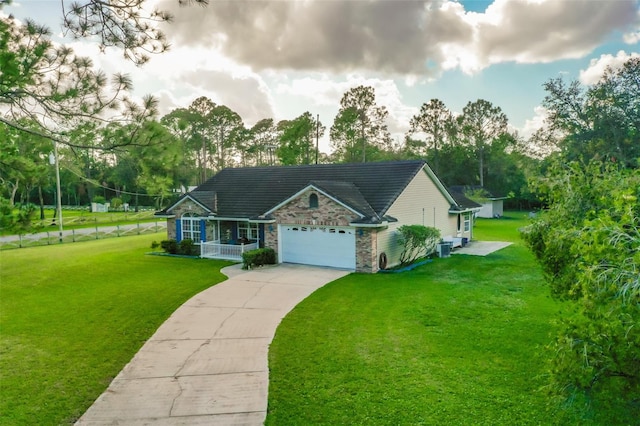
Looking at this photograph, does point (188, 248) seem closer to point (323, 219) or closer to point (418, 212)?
point (323, 219)

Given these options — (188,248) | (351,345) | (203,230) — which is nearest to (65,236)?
(188,248)

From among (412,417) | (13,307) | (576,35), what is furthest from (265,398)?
(576,35)

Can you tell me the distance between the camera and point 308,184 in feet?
58.3

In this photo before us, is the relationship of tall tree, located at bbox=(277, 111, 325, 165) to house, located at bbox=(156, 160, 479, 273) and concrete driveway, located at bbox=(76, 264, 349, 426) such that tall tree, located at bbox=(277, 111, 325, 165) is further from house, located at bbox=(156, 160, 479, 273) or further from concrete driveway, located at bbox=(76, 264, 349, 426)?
concrete driveway, located at bbox=(76, 264, 349, 426)

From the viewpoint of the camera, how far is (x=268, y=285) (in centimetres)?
1477

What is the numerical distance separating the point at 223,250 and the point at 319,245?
5402mm

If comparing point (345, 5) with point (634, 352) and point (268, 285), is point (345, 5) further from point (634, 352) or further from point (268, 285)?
point (634, 352)

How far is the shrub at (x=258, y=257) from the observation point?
17.8 m

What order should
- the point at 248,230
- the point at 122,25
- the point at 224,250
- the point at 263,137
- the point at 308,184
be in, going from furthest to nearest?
1. the point at 263,137
2. the point at 248,230
3. the point at 224,250
4. the point at 308,184
5. the point at 122,25

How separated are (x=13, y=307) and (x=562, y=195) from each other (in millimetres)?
15101

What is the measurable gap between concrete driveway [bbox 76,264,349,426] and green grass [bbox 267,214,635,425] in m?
0.47

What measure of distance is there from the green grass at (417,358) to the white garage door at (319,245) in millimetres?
3117

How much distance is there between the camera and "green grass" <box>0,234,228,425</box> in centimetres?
695

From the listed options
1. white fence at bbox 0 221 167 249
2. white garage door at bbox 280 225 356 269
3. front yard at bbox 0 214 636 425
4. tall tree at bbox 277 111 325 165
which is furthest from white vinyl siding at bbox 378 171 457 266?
tall tree at bbox 277 111 325 165
